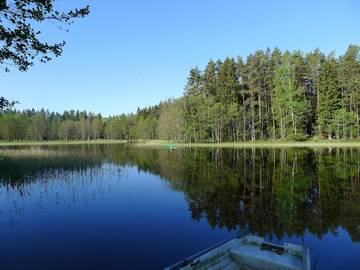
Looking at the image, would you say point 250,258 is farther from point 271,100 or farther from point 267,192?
point 271,100

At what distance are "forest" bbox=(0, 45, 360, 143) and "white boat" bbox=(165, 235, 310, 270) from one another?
5840 cm

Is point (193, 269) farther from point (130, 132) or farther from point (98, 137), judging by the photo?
point (98, 137)

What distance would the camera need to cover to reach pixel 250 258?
7.94 m

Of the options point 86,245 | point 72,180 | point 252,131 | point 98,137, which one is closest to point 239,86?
point 252,131

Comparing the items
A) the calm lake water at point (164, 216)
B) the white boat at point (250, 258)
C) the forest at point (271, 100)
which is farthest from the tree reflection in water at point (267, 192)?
the forest at point (271, 100)

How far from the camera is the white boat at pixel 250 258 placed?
729 cm

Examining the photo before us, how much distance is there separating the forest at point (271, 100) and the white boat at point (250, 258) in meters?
58.4

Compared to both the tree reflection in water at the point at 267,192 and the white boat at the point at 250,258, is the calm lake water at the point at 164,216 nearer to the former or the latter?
the tree reflection in water at the point at 267,192

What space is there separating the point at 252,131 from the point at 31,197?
56.9 meters

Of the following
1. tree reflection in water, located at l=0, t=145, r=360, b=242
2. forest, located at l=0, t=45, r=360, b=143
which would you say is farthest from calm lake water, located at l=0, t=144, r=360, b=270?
forest, located at l=0, t=45, r=360, b=143

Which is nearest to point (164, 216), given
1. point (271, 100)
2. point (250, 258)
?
point (250, 258)

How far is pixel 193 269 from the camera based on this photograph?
6.95m

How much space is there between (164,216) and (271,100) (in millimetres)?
62479

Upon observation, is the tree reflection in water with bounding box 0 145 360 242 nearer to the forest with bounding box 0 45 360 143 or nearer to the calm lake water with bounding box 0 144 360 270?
the calm lake water with bounding box 0 144 360 270
